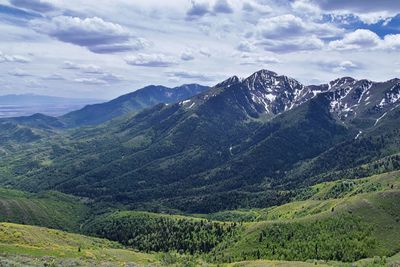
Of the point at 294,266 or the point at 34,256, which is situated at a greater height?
the point at 34,256

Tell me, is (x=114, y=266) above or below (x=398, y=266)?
above

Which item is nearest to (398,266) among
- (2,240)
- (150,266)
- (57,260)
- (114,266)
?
(150,266)

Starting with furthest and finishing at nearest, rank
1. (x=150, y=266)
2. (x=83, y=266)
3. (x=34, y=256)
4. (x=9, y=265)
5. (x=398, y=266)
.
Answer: (x=398, y=266), (x=150, y=266), (x=34, y=256), (x=83, y=266), (x=9, y=265)

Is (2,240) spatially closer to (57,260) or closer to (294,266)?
(57,260)

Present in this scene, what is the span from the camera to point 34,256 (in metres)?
161

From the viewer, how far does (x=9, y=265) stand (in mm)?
126125

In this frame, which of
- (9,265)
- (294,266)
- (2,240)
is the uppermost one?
(9,265)

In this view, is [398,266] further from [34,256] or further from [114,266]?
[34,256]

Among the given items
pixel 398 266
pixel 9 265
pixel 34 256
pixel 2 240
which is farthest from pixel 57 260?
pixel 398 266

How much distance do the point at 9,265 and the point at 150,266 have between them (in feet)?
214

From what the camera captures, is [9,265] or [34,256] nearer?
[9,265]

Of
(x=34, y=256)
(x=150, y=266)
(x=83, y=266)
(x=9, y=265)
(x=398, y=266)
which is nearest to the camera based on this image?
(x=9, y=265)

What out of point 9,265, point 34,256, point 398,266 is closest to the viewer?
point 9,265

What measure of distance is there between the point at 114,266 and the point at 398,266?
126 meters
